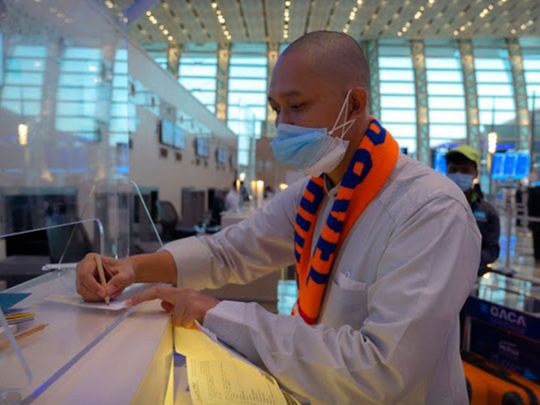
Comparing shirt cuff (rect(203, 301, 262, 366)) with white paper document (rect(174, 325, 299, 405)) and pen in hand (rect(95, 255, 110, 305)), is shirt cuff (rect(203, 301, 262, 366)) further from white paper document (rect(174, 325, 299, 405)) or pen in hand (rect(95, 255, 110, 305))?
pen in hand (rect(95, 255, 110, 305))

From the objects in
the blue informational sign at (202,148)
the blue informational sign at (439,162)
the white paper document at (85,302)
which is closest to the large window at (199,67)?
the blue informational sign at (202,148)

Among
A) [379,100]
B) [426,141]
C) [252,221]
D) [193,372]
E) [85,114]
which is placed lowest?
[193,372]

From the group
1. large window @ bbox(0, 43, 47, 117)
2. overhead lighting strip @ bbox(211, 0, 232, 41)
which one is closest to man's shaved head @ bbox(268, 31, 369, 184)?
large window @ bbox(0, 43, 47, 117)

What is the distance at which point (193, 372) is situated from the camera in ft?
3.69

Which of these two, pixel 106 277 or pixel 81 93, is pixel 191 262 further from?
pixel 81 93

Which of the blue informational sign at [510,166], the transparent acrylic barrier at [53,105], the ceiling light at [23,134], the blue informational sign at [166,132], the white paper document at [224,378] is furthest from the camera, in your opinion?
the blue informational sign at [510,166]

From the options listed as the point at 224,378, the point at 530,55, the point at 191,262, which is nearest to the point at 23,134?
the point at 191,262

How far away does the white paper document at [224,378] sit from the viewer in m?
0.93

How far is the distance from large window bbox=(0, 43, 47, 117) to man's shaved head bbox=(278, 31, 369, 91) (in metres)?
1.55

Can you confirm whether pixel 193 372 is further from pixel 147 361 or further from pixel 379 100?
pixel 379 100

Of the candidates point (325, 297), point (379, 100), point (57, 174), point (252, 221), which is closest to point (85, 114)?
point (57, 174)

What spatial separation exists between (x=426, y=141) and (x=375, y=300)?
22730 millimetres

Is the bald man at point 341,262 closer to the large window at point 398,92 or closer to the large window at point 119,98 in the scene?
the large window at point 119,98

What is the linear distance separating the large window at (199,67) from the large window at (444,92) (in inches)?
407
